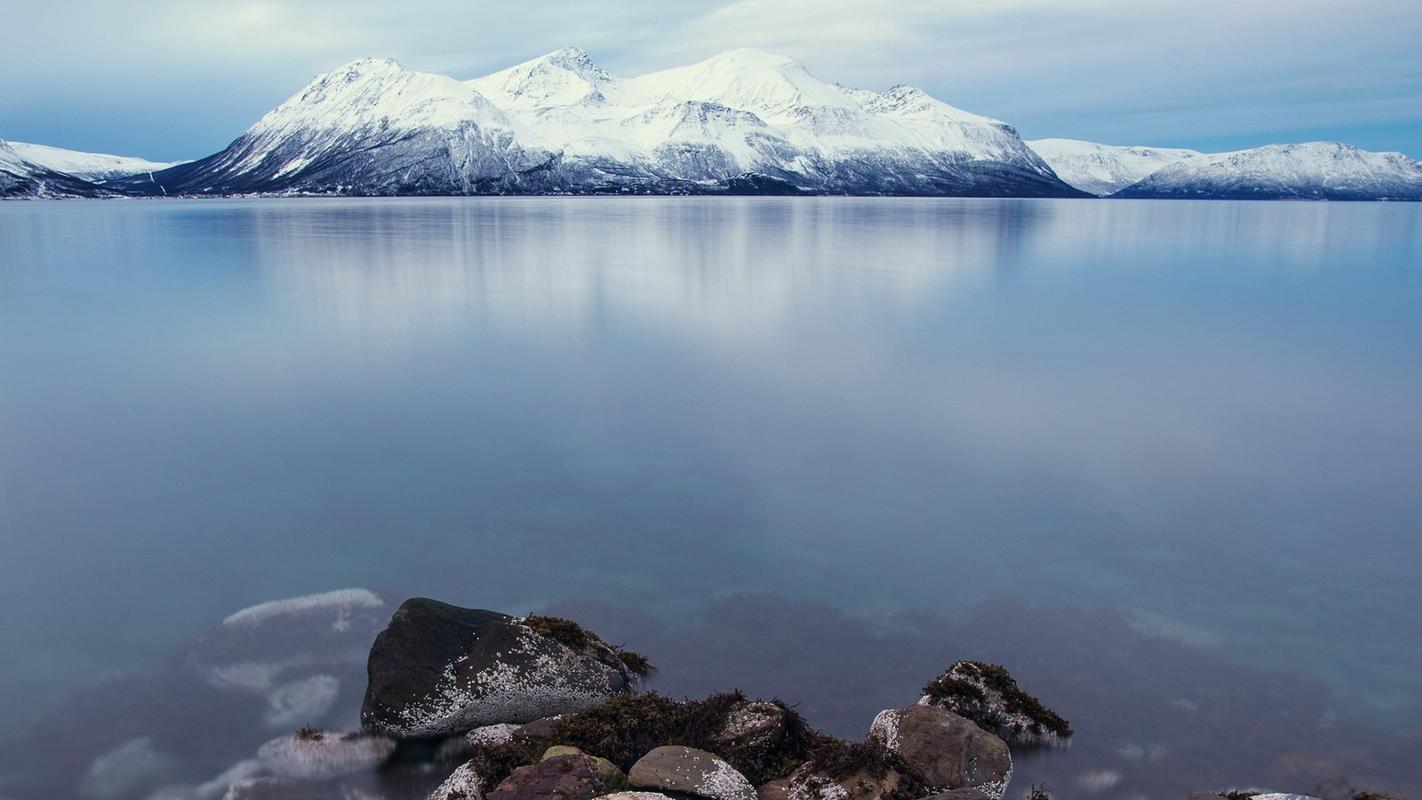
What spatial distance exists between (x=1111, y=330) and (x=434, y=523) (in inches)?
664

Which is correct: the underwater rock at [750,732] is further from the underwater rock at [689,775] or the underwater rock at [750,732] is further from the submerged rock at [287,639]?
the submerged rock at [287,639]

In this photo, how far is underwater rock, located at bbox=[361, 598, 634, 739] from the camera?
609cm

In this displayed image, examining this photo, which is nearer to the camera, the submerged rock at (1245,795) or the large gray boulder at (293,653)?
the submerged rock at (1245,795)

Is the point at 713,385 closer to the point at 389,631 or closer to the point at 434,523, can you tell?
the point at 434,523

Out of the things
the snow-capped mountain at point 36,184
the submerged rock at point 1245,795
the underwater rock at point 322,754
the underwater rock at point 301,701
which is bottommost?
the underwater rock at point 322,754

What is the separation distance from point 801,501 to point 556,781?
17.4ft

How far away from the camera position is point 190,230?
5691 cm

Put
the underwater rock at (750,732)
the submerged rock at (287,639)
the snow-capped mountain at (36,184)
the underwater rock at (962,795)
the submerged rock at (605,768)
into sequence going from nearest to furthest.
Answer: the underwater rock at (962,795), the submerged rock at (605,768), the underwater rock at (750,732), the submerged rock at (287,639), the snow-capped mountain at (36,184)

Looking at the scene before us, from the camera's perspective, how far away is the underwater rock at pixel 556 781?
4.88 meters

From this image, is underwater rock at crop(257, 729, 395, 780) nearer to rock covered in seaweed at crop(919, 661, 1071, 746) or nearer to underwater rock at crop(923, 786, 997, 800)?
underwater rock at crop(923, 786, 997, 800)

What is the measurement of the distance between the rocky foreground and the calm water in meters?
0.49

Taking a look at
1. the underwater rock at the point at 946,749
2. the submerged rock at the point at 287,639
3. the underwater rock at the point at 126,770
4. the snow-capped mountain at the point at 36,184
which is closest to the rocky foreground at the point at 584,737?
the underwater rock at the point at 946,749

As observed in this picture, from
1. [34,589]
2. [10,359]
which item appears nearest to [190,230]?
[10,359]

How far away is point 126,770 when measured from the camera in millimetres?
5699
